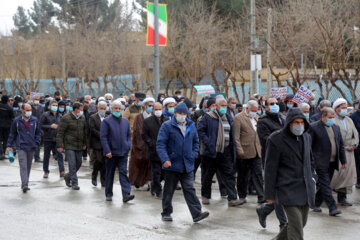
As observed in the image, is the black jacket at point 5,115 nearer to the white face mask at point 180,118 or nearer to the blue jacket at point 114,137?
the blue jacket at point 114,137

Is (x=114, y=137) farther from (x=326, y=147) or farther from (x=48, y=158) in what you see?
(x=48, y=158)

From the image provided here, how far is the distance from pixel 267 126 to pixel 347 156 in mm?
1645

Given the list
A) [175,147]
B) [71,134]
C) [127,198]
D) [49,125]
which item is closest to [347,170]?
[175,147]

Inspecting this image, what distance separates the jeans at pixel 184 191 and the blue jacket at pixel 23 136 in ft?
14.0

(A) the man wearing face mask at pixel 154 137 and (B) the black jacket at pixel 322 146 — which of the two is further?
(A) the man wearing face mask at pixel 154 137

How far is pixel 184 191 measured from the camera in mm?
9523

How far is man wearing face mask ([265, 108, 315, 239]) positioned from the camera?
7.08m

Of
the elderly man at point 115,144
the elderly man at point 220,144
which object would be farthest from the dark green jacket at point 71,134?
the elderly man at point 220,144

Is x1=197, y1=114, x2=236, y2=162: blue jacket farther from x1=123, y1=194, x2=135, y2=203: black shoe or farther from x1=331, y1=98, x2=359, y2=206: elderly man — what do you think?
x1=331, y1=98, x2=359, y2=206: elderly man

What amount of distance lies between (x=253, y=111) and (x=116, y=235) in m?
4.10

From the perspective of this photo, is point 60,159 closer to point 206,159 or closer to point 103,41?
point 206,159

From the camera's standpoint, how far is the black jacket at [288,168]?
280 inches

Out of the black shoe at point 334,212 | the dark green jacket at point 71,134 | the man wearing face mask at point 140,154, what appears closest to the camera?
the black shoe at point 334,212

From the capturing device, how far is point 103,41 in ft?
141
